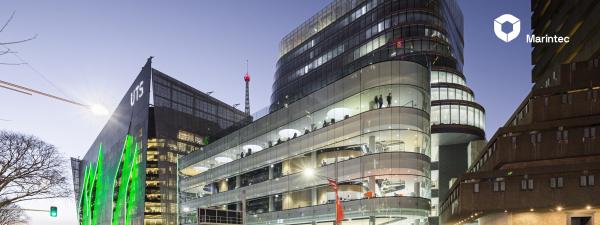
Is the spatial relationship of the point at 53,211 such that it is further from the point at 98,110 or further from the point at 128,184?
the point at 128,184

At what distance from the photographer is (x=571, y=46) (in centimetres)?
6338

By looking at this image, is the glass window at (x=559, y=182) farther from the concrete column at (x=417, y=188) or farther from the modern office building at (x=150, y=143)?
the modern office building at (x=150, y=143)

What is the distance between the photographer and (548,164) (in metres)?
37.7

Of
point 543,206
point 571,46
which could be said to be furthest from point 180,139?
point 543,206

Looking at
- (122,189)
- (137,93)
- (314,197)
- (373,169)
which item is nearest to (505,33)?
(373,169)

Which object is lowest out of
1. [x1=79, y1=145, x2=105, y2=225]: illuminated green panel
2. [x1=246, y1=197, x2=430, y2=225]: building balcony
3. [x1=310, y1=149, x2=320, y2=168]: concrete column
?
[x1=79, y1=145, x2=105, y2=225]: illuminated green panel

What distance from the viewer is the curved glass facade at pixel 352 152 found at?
182ft

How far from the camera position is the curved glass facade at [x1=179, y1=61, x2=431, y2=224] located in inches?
2183

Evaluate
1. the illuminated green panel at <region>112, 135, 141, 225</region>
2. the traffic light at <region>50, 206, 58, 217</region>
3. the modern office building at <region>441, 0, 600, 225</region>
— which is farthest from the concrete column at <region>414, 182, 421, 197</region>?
the illuminated green panel at <region>112, 135, 141, 225</region>

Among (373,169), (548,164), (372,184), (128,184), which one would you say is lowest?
(128,184)

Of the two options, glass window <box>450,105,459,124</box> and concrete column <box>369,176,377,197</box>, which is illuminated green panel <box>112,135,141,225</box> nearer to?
glass window <box>450,105,459,124</box>

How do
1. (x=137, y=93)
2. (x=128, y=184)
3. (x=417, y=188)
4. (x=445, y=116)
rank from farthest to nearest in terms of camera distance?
(x=137, y=93)
(x=128, y=184)
(x=445, y=116)
(x=417, y=188)

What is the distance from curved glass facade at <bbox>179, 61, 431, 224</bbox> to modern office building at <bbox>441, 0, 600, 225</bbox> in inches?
511

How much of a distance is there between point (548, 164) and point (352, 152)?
25.3 m
